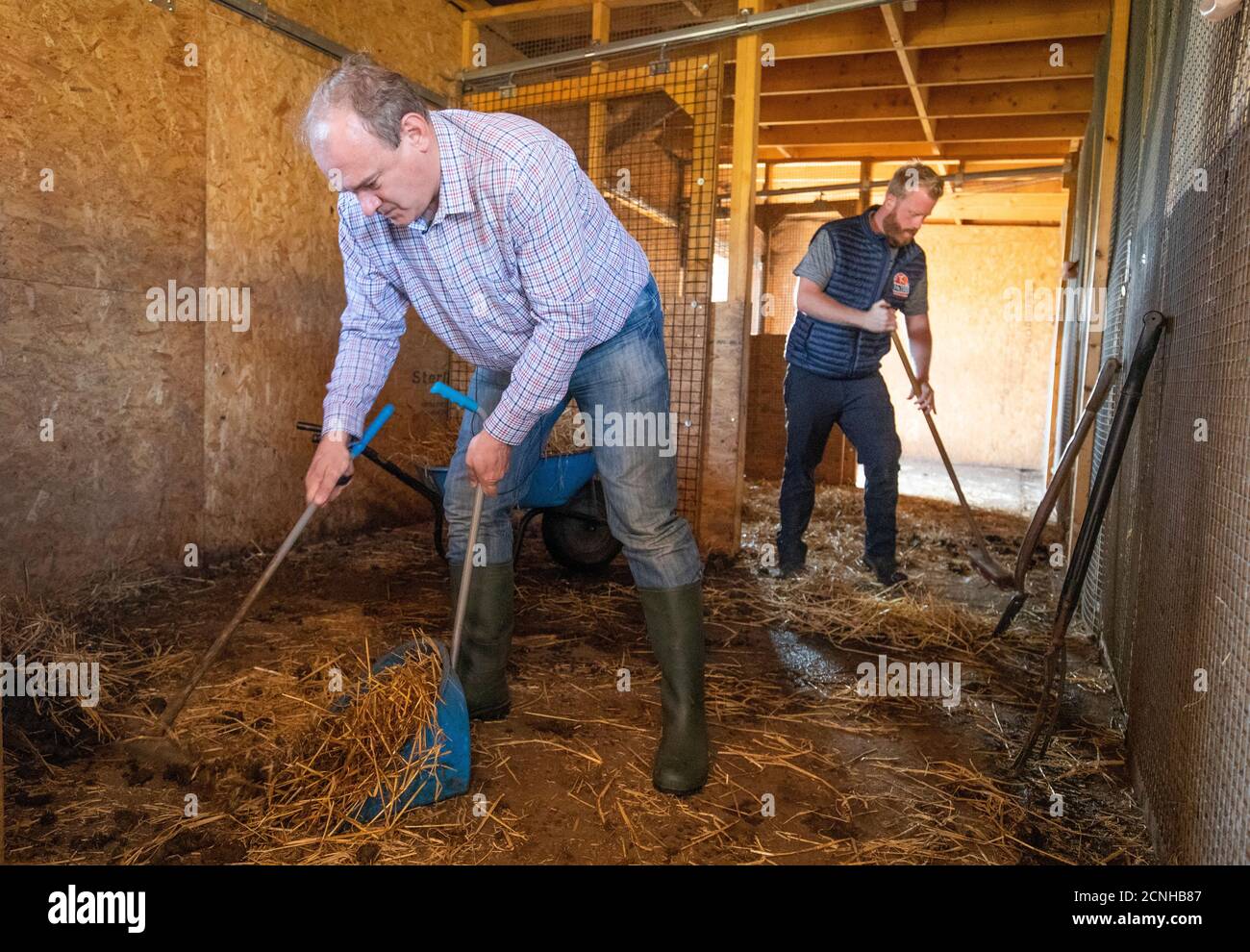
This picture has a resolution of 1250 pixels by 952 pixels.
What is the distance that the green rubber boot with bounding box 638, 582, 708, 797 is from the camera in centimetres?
189

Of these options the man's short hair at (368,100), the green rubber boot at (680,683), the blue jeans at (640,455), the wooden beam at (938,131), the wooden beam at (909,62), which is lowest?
the green rubber boot at (680,683)

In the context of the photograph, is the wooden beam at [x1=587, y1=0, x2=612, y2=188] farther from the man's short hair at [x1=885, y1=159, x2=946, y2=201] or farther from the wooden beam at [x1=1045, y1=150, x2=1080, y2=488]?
the wooden beam at [x1=1045, y1=150, x2=1080, y2=488]

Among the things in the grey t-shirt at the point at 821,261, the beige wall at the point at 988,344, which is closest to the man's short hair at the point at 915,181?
the grey t-shirt at the point at 821,261

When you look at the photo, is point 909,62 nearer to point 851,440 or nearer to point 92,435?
point 851,440

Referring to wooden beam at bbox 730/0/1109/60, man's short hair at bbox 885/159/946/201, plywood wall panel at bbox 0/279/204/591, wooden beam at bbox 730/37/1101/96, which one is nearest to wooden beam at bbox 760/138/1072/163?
wooden beam at bbox 730/37/1101/96

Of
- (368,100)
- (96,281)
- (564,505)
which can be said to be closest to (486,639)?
(368,100)

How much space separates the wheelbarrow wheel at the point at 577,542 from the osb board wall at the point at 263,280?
123 cm

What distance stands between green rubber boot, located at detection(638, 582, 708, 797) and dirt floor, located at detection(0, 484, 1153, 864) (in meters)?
0.05

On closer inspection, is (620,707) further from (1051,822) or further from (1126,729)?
(1126,729)

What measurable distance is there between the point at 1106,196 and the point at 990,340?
7.60 m

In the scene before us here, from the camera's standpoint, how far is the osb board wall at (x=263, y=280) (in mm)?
3584

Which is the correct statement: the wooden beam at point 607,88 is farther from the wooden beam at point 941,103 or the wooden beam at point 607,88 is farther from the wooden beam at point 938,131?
the wooden beam at point 938,131
